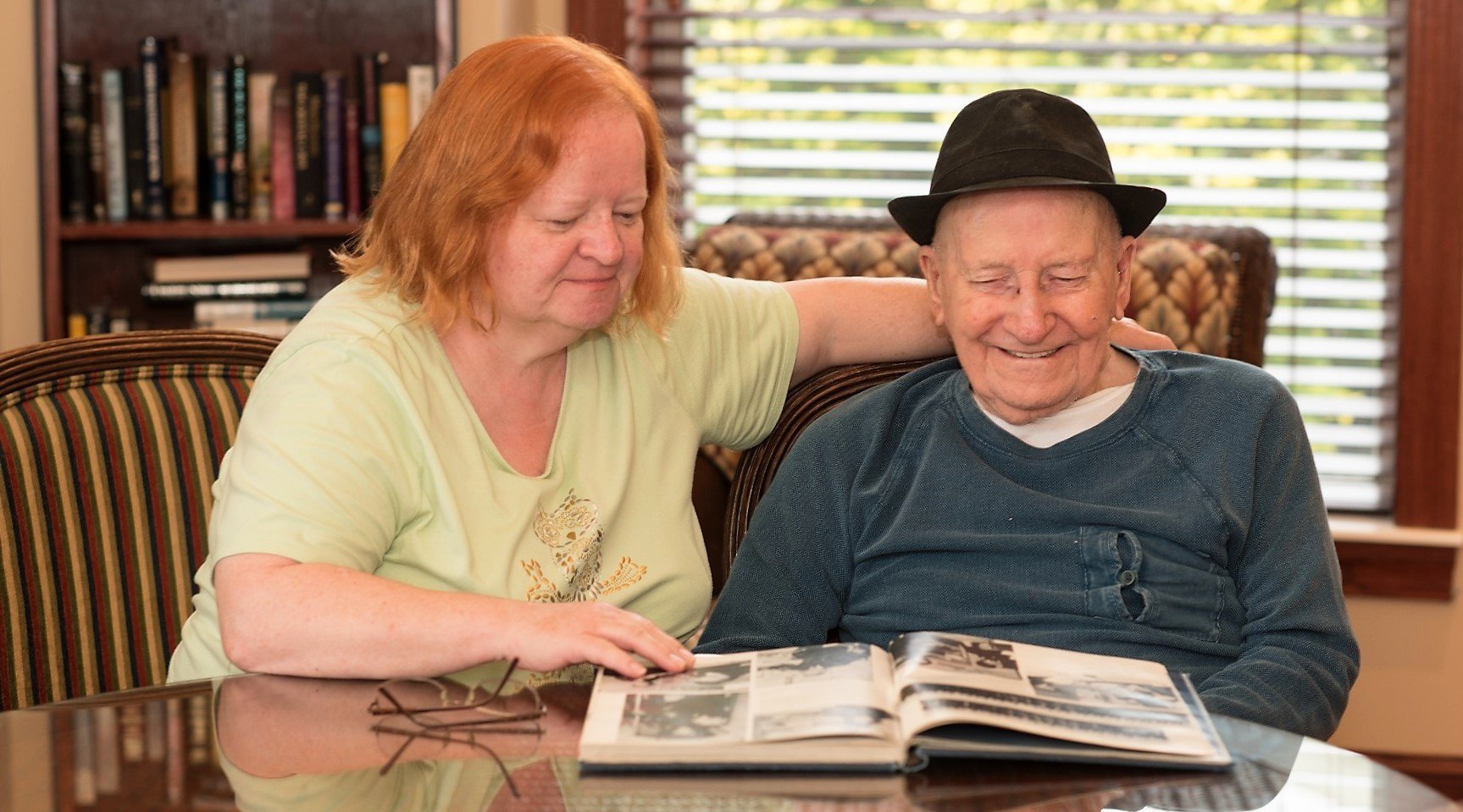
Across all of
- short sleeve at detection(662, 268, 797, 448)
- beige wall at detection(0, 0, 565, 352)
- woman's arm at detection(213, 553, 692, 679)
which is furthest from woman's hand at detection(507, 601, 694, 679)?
beige wall at detection(0, 0, 565, 352)

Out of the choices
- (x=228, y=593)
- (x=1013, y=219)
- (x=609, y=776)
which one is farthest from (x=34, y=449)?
(x=1013, y=219)

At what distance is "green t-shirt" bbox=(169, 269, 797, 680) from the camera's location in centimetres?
147

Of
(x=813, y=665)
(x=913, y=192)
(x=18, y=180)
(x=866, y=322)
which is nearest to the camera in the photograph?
(x=813, y=665)

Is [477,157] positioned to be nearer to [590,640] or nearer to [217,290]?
[590,640]

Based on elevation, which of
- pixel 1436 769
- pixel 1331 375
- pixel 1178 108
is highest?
pixel 1178 108

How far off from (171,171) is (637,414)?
61.4 inches

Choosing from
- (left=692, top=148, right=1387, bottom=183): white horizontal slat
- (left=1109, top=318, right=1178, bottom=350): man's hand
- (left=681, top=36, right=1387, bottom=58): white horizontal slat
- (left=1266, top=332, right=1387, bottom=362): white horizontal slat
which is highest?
(left=681, top=36, right=1387, bottom=58): white horizontal slat

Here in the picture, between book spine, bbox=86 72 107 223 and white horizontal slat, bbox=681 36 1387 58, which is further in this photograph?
white horizontal slat, bbox=681 36 1387 58

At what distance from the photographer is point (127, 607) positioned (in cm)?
191

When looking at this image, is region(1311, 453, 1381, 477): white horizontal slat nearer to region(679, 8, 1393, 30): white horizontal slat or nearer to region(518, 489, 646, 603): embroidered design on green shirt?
region(679, 8, 1393, 30): white horizontal slat

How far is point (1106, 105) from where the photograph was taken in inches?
126

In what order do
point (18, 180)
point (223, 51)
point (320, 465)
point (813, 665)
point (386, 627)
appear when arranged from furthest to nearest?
1. point (223, 51)
2. point (18, 180)
3. point (320, 465)
4. point (386, 627)
5. point (813, 665)

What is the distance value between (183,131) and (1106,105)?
75.0 inches

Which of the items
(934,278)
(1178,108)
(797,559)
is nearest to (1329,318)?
(1178,108)
